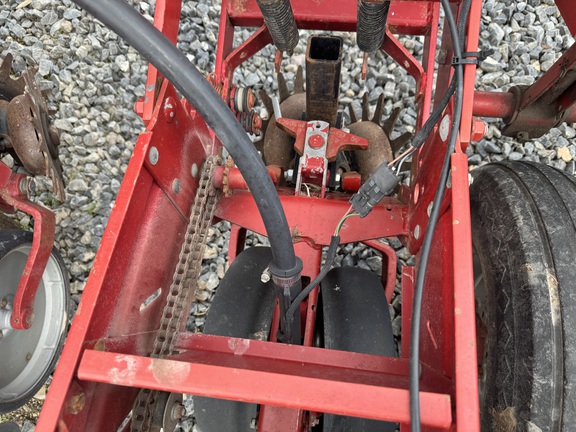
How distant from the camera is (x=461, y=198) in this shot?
1.11 m

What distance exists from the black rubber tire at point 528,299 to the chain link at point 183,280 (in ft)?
2.73

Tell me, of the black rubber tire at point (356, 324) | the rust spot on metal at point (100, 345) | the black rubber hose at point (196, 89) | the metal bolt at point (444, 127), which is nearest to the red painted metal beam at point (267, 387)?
the rust spot on metal at point (100, 345)

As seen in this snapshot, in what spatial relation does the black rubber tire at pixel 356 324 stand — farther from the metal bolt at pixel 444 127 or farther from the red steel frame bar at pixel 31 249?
the red steel frame bar at pixel 31 249

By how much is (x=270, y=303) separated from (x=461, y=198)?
2.26ft

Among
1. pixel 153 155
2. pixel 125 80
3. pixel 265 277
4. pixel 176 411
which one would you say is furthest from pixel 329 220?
pixel 125 80

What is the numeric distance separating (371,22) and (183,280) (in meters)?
0.90

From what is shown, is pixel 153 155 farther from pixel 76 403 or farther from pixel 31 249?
pixel 31 249

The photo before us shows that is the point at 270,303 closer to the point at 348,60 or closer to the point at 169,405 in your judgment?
the point at 169,405

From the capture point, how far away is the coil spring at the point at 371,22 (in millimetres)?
1237

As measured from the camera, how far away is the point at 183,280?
137 centimetres

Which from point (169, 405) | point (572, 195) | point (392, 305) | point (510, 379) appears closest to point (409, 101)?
point (392, 305)

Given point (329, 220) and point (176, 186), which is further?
point (329, 220)

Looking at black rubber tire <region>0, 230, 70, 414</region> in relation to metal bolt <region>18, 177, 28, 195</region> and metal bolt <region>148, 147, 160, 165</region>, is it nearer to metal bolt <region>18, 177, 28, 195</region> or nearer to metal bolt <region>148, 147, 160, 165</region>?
metal bolt <region>18, 177, 28, 195</region>

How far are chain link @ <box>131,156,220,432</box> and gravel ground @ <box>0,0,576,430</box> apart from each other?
784mm
